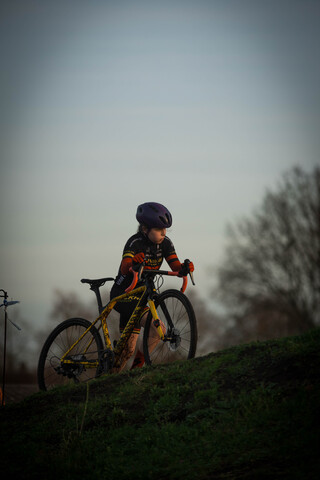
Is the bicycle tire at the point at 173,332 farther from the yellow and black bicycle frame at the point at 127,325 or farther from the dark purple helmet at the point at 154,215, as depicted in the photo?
the dark purple helmet at the point at 154,215

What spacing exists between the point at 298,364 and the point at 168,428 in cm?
135

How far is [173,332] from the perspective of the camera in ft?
21.0

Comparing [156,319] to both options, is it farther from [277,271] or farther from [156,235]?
[277,271]

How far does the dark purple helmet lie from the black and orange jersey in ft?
0.80

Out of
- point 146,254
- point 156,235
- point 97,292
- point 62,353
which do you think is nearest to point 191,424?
point 146,254

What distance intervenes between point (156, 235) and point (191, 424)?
3056mm

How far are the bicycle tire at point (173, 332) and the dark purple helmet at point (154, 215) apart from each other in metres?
1.07

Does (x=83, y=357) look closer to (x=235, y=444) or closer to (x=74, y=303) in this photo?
(x=235, y=444)

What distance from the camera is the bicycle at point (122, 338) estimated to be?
642cm

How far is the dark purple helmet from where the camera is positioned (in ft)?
24.1

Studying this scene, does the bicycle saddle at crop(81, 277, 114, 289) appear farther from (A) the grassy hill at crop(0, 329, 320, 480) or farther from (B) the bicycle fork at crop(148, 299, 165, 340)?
(A) the grassy hill at crop(0, 329, 320, 480)

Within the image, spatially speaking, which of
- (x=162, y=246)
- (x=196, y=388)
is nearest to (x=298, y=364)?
(x=196, y=388)

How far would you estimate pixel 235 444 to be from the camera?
4336 millimetres

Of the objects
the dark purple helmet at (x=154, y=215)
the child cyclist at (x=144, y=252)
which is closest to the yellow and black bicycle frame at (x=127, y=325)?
the child cyclist at (x=144, y=252)
